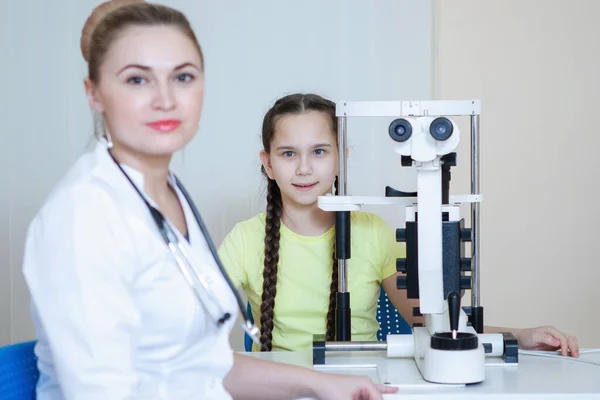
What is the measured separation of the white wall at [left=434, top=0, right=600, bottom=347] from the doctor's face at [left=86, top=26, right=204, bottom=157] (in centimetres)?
180

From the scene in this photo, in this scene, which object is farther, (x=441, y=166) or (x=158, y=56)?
(x=441, y=166)

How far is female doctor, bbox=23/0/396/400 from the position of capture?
82 cm

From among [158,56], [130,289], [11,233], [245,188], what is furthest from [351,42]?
[130,289]

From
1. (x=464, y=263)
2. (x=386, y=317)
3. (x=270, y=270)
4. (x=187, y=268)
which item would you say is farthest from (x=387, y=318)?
(x=187, y=268)

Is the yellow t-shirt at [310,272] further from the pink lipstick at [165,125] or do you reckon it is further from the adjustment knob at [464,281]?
the pink lipstick at [165,125]

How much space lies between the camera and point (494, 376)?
1250 millimetres

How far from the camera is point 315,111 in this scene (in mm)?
1787

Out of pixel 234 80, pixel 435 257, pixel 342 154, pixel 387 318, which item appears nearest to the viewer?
pixel 435 257

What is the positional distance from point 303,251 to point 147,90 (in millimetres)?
875

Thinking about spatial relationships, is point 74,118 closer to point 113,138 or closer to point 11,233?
point 11,233

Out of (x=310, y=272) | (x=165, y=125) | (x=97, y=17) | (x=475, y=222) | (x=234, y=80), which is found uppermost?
(x=234, y=80)

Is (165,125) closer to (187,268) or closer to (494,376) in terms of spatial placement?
(187,268)

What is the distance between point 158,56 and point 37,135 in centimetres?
185

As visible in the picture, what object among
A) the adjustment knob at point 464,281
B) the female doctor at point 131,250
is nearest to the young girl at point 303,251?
the adjustment knob at point 464,281
